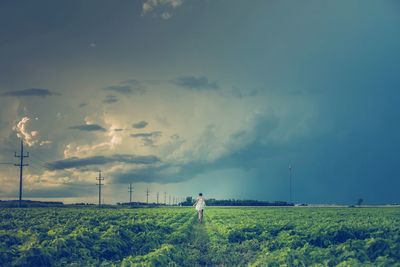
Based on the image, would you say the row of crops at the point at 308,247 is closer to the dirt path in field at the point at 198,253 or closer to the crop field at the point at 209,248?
the crop field at the point at 209,248

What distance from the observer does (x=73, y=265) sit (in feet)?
63.1

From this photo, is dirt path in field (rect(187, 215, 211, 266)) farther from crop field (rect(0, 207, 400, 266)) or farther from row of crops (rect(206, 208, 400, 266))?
row of crops (rect(206, 208, 400, 266))

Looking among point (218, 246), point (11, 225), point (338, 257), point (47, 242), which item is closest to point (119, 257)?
point (47, 242)

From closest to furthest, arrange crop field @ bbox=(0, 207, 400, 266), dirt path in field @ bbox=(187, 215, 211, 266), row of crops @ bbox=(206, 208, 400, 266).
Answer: row of crops @ bbox=(206, 208, 400, 266), crop field @ bbox=(0, 207, 400, 266), dirt path in field @ bbox=(187, 215, 211, 266)

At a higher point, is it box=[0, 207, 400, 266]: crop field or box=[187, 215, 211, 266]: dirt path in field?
box=[0, 207, 400, 266]: crop field

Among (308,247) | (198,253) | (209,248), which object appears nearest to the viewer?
(308,247)

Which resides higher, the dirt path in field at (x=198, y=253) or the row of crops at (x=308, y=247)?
the row of crops at (x=308, y=247)

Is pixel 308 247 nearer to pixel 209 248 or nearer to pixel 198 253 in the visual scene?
pixel 198 253

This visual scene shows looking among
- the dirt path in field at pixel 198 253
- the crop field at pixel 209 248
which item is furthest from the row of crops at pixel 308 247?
the dirt path in field at pixel 198 253

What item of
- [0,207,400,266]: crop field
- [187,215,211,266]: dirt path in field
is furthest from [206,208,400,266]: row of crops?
[187,215,211,266]: dirt path in field

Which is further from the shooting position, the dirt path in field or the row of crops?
the dirt path in field

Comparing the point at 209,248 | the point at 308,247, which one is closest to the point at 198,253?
the point at 209,248

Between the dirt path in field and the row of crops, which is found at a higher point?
the row of crops

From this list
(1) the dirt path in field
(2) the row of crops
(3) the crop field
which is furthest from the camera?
(1) the dirt path in field
